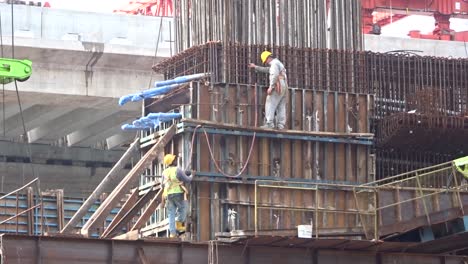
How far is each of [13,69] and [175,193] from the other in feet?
24.0

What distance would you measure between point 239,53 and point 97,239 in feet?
26.5

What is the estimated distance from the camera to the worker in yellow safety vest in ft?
104

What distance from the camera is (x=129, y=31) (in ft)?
190

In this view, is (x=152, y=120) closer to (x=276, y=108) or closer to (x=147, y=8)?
(x=276, y=108)

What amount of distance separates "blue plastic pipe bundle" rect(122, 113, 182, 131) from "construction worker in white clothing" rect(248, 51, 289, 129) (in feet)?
7.32

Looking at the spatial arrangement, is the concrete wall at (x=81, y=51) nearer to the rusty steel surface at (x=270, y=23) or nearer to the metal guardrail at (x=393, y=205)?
the rusty steel surface at (x=270, y=23)

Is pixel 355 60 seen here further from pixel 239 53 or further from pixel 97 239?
pixel 97 239

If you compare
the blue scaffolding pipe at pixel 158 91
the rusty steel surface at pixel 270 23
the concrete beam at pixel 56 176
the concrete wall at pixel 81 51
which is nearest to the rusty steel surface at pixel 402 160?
the rusty steel surface at pixel 270 23

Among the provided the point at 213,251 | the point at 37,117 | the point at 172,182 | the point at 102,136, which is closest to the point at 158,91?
the point at 172,182

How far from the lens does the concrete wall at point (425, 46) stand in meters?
61.0

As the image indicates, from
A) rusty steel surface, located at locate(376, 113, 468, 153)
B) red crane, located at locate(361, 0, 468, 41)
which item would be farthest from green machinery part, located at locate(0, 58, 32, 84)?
red crane, located at locate(361, 0, 468, 41)

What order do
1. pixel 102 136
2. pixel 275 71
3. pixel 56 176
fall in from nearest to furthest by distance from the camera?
pixel 275 71 → pixel 102 136 → pixel 56 176

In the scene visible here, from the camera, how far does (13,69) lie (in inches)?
1442

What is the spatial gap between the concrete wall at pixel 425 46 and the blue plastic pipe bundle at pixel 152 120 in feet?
87.9
